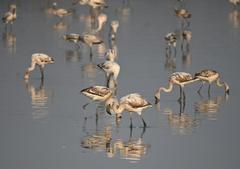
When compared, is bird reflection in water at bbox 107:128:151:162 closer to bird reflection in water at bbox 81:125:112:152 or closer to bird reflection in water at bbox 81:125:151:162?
bird reflection in water at bbox 81:125:151:162

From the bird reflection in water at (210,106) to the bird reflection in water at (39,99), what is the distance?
3566mm

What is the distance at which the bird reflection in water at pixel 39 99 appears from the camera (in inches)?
846

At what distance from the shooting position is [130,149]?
60.5 feet

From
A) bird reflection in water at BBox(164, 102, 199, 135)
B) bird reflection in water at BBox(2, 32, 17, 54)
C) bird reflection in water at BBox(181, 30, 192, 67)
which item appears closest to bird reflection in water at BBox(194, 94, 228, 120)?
bird reflection in water at BBox(164, 102, 199, 135)

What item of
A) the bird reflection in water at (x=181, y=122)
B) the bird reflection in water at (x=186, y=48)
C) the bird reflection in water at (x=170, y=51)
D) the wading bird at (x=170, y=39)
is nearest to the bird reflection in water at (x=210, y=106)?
the bird reflection in water at (x=181, y=122)

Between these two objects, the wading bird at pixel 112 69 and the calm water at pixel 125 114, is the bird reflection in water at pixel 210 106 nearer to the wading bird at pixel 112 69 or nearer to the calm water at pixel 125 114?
the calm water at pixel 125 114

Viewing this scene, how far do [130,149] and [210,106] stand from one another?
462 cm

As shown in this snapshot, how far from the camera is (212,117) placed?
2122 centimetres

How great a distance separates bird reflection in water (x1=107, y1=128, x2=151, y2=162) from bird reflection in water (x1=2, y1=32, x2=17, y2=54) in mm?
13709

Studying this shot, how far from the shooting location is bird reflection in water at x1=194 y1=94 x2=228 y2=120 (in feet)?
70.9

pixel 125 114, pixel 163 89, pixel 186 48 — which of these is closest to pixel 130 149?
pixel 125 114

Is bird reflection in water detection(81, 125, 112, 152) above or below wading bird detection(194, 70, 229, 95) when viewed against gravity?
below

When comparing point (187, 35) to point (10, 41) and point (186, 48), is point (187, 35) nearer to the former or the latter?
point (186, 48)

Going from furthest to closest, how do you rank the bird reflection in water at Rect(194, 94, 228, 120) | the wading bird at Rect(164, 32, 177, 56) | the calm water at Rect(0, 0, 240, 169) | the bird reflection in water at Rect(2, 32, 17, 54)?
1. the bird reflection in water at Rect(2, 32, 17, 54)
2. the wading bird at Rect(164, 32, 177, 56)
3. the bird reflection in water at Rect(194, 94, 228, 120)
4. the calm water at Rect(0, 0, 240, 169)
